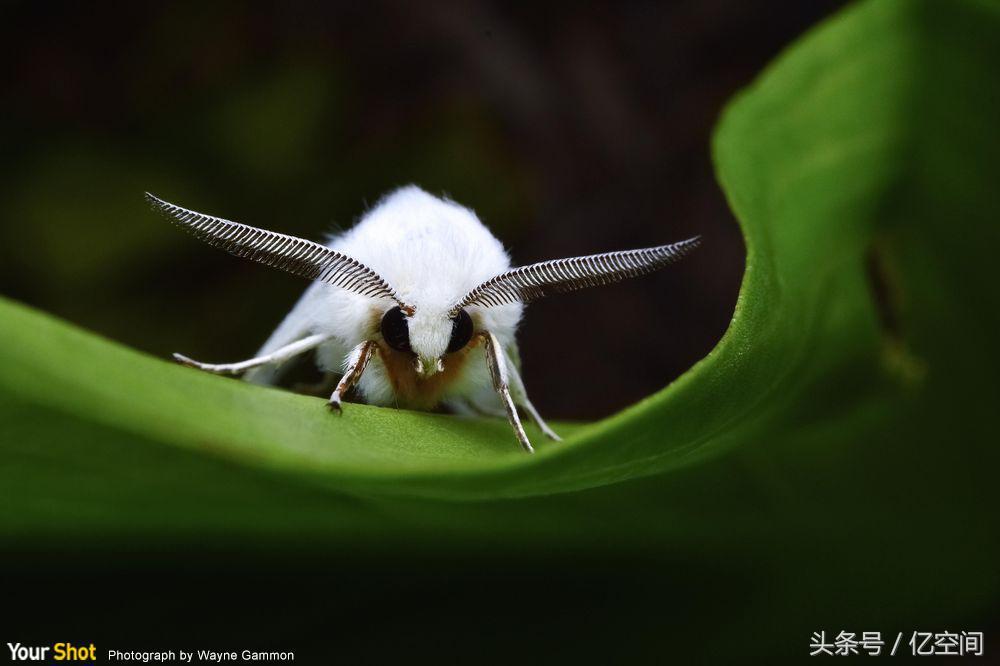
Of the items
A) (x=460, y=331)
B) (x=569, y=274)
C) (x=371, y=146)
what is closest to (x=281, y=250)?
(x=460, y=331)

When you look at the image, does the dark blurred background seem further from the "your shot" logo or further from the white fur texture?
the "your shot" logo

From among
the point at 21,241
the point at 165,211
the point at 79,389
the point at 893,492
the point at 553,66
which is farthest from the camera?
the point at 553,66

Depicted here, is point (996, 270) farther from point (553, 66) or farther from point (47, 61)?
point (47, 61)

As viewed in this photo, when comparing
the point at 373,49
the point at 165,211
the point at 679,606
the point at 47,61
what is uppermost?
the point at 373,49

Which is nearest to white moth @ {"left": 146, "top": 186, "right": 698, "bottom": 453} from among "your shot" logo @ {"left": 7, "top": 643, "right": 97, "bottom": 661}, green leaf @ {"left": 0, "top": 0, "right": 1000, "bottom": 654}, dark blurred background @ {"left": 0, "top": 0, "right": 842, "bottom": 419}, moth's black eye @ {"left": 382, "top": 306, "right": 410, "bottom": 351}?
moth's black eye @ {"left": 382, "top": 306, "right": 410, "bottom": 351}

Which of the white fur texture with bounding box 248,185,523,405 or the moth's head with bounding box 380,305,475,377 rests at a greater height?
the white fur texture with bounding box 248,185,523,405

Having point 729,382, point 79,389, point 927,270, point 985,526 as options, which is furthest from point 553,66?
point 79,389

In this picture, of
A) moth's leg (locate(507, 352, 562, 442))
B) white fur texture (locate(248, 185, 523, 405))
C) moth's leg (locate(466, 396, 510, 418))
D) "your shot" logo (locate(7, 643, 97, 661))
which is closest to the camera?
"your shot" logo (locate(7, 643, 97, 661))

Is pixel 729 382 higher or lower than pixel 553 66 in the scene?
lower
